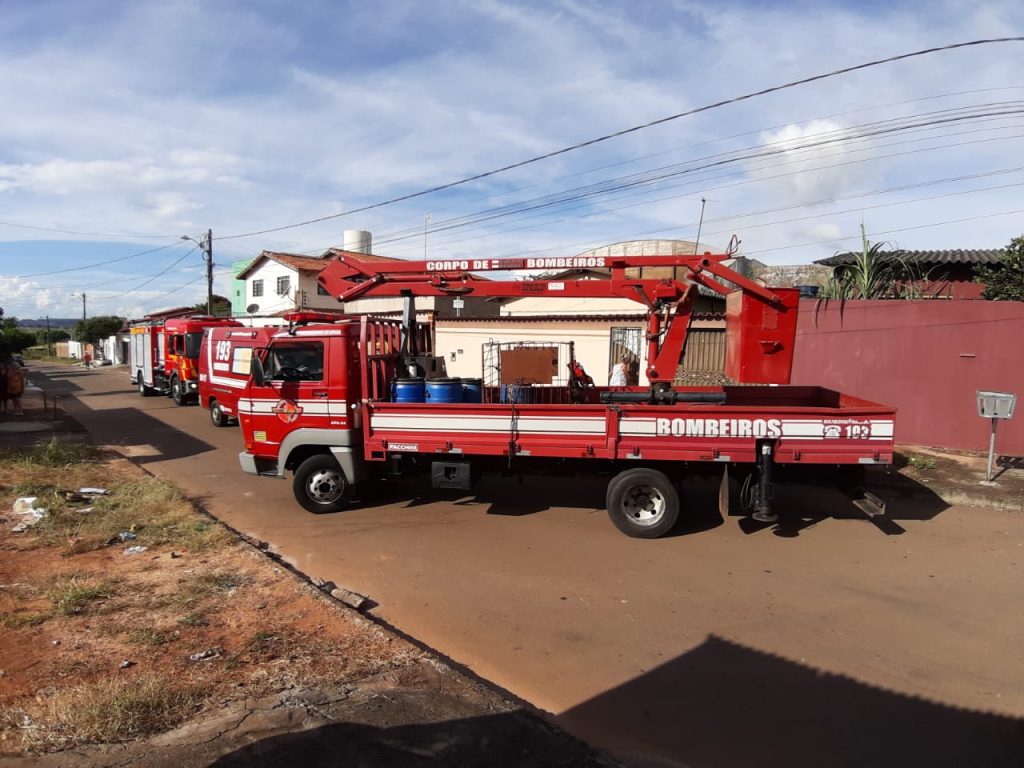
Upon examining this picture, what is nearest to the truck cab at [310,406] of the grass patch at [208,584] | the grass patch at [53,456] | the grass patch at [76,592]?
the grass patch at [208,584]

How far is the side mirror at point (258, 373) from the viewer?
24.5 ft

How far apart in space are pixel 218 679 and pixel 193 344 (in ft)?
54.8

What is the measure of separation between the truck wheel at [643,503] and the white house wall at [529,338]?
8323mm

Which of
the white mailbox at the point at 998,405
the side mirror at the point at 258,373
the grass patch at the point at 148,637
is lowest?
the grass patch at the point at 148,637

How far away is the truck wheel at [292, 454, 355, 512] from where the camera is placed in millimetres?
7422

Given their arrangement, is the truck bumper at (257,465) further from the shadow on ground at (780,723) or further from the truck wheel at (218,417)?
the truck wheel at (218,417)

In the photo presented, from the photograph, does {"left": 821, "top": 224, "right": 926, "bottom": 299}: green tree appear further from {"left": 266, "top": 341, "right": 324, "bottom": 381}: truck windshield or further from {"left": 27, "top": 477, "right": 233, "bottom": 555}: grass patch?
{"left": 27, "top": 477, "right": 233, "bottom": 555}: grass patch

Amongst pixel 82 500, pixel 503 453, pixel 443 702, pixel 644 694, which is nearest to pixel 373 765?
pixel 443 702

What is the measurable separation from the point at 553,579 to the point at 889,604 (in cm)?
268

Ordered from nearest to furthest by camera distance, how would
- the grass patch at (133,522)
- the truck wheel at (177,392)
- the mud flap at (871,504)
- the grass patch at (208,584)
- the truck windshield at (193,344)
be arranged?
the grass patch at (208,584), the mud flap at (871,504), the grass patch at (133,522), the truck windshield at (193,344), the truck wheel at (177,392)

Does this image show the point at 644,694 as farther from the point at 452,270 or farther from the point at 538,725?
the point at 452,270

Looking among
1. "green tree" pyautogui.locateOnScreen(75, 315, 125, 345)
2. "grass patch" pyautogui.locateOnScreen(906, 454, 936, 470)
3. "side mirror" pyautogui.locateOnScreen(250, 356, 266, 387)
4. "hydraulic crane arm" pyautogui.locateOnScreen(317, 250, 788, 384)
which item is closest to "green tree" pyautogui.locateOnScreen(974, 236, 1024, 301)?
"grass patch" pyautogui.locateOnScreen(906, 454, 936, 470)

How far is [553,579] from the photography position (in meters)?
5.50

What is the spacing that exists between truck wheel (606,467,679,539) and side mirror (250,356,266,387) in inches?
167
